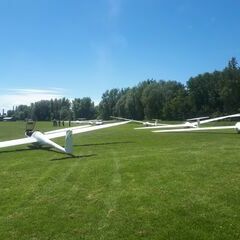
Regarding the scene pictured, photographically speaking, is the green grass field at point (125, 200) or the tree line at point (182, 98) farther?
the tree line at point (182, 98)

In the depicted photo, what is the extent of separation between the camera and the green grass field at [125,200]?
Result: 702 cm

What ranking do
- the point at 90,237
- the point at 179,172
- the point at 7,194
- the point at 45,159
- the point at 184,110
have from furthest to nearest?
the point at 184,110 < the point at 45,159 < the point at 179,172 < the point at 7,194 < the point at 90,237

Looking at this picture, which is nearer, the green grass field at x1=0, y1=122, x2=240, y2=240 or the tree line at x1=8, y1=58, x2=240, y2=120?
the green grass field at x1=0, y1=122, x2=240, y2=240

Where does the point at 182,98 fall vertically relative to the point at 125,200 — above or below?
above

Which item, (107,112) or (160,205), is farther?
(107,112)

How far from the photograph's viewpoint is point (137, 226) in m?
7.19

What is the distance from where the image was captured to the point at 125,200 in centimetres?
881

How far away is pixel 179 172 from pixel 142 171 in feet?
3.73

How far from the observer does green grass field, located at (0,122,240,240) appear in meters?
7.02

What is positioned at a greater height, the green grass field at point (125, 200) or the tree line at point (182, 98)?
the tree line at point (182, 98)

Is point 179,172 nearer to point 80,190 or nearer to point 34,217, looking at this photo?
point 80,190

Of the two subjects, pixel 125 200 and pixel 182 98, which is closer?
pixel 125 200

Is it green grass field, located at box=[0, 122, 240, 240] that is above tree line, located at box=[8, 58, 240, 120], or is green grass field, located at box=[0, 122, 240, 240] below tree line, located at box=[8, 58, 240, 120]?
below

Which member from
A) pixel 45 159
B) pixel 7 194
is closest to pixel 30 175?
pixel 7 194
